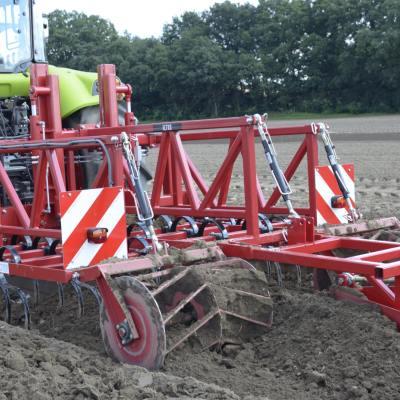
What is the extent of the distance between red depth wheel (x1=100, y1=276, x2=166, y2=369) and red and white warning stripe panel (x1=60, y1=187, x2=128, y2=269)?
0.37 meters

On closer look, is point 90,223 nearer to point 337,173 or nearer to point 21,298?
point 21,298

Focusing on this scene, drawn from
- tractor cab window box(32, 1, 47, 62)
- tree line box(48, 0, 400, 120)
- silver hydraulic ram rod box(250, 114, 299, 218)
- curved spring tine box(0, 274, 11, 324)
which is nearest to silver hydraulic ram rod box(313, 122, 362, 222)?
silver hydraulic ram rod box(250, 114, 299, 218)

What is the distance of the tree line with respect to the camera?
109 ft

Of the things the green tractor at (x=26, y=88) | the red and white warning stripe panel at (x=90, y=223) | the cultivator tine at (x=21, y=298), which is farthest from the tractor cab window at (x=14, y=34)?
the red and white warning stripe panel at (x=90, y=223)

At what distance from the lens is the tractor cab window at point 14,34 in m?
5.74

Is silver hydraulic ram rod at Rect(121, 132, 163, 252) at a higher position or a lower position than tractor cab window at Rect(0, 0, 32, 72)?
lower

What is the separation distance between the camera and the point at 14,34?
5.79 metres

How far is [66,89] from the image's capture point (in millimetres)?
5723

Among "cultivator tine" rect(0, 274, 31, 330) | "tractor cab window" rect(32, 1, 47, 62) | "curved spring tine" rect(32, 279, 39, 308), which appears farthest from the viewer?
"tractor cab window" rect(32, 1, 47, 62)

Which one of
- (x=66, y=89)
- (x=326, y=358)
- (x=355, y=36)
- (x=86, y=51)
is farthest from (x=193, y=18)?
(x=326, y=358)

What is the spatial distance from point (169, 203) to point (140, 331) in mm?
2414

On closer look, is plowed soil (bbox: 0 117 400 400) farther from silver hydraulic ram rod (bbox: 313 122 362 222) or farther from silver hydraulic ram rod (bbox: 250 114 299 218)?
silver hydraulic ram rod (bbox: 313 122 362 222)

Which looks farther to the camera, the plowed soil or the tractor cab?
the tractor cab

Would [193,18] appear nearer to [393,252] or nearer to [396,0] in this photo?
[396,0]
